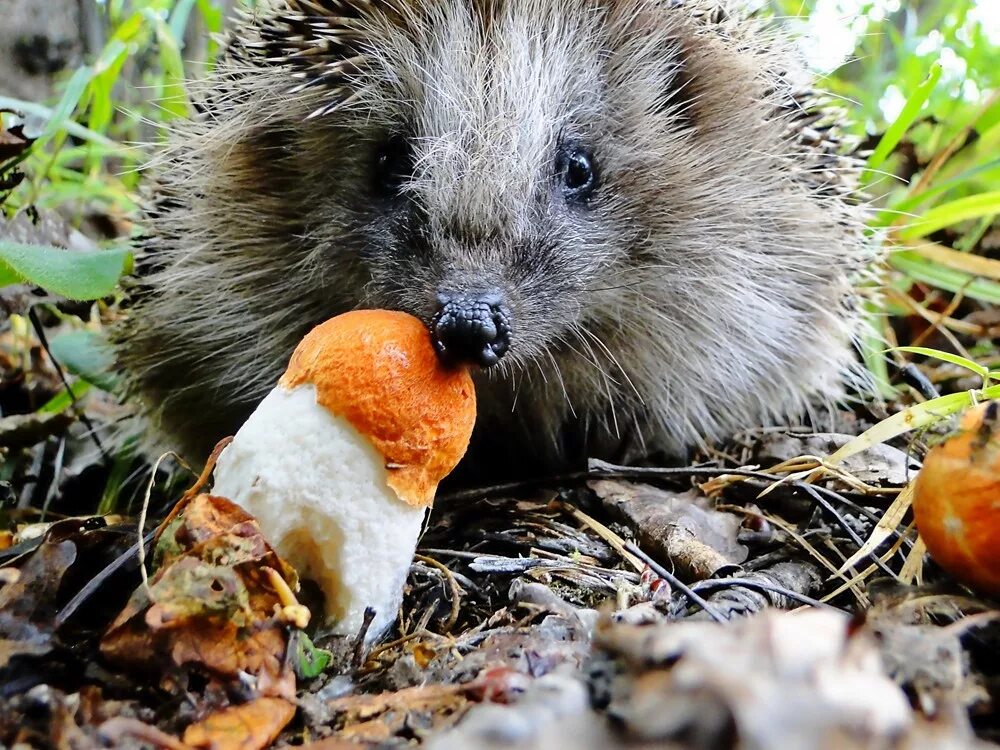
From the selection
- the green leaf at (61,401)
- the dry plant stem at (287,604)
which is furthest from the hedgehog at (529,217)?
the dry plant stem at (287,604)

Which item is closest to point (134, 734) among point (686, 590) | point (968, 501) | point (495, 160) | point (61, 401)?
point (686, 590)

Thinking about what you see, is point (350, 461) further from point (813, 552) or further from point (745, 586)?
point (813, 552)

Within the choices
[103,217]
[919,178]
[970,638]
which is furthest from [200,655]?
[103,217]

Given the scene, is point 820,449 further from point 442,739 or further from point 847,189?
point 442,739

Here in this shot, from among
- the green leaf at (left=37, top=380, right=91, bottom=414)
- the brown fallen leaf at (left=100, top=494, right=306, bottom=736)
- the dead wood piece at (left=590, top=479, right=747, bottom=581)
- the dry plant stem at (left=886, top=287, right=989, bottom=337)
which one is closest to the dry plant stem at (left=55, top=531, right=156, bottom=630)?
the brown fallen leaf at (left=100, top=494, right=306, bottom=736)

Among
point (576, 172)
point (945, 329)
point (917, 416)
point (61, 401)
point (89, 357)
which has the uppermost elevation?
point (576, 172)

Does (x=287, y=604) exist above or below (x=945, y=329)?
above
